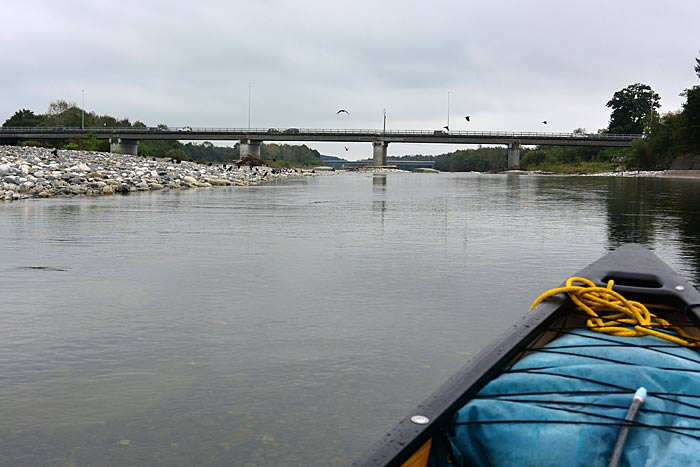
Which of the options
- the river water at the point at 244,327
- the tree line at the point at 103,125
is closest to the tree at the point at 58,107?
the tree line at the point at 103,125

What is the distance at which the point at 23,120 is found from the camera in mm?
128125

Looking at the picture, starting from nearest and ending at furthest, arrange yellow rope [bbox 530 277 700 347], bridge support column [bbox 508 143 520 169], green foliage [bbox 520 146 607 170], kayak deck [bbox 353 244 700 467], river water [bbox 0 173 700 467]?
kayak deck [bbox 353 244 700 467] < river water [bbox 0 173 700 467] < yellow rope [bbox 530 277 700 347] < bridge support column [bbox 508 143 520 169] < green foliage [bbox 520 146 607 170]

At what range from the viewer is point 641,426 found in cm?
283

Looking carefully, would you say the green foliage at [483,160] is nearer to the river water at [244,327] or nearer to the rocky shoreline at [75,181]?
the rocky shoreline at [75,181]

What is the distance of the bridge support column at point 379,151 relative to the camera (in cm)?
11261

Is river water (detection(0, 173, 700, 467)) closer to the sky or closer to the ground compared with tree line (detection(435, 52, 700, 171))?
closer to the ground

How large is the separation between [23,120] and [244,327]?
5511 inches

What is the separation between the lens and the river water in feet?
12.7

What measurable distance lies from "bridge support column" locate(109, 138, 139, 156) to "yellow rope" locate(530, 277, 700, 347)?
346 feet

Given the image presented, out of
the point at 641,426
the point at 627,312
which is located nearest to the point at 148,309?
the point at 627,312

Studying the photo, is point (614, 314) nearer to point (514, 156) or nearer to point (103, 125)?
point (514, 156)

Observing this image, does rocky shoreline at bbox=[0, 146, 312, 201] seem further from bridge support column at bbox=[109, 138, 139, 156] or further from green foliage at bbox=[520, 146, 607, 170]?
green foliage at bbox=[520, 146, 607, 170]

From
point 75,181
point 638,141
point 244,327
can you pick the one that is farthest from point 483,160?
point 244,327

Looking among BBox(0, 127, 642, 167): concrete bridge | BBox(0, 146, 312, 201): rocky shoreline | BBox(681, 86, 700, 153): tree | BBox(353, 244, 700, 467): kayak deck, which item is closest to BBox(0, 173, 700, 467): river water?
BBox(353, 244, 700, 467): kayak deck
